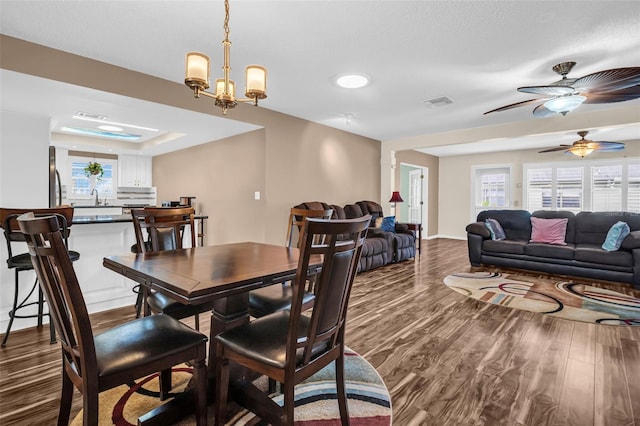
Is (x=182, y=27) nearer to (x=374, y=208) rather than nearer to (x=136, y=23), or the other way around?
(x=136, y=23)

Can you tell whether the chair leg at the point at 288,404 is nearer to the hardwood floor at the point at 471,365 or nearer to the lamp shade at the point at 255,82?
the hardwood floor at the point at 471,365

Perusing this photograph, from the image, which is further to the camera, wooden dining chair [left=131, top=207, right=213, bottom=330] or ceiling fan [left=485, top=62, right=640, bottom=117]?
ceiling fan [left=485, top=62, right=640, bottom=117]

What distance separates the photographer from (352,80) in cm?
342

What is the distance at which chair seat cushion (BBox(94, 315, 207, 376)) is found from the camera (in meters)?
1.23

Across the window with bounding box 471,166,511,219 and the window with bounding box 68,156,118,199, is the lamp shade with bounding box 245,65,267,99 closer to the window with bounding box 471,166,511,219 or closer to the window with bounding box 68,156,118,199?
the window with bounding box 68,156,118,199

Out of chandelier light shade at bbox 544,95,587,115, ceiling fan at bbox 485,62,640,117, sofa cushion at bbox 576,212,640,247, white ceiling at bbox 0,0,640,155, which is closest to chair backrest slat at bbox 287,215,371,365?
white ceiling at bbox 0,0,640,155

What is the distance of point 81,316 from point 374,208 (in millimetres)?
5449

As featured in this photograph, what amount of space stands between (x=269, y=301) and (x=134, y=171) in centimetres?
709

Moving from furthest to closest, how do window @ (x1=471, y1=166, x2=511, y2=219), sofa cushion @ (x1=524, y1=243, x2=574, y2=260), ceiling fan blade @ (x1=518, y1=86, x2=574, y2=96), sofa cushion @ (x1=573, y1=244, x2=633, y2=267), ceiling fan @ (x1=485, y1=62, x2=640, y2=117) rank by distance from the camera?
window @ (x1=471, y1=166, x2=511, y2=219) < sofa cushion @ (x1=524, y1=243, x2=574, y2=260) < sofa cushion @ (x1=573, y1=244, x2=633, y2=267) < ceiling fan blade @ (x1=518, y1=86, x2=574, y2=96) < ceiling fan @ (x1=485, y1=62, x2=640, y2=117)

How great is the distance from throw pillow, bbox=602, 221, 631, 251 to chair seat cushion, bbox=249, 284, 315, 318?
4.76m

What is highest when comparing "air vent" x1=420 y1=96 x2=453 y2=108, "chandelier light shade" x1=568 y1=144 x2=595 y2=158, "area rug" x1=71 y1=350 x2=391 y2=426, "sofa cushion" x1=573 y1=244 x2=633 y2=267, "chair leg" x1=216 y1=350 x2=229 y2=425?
"air vent" x1=420 y1=96 x2=453 y2=108

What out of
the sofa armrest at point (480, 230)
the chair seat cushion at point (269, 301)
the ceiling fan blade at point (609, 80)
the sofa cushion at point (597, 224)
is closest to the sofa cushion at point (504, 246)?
the sofa armrest at point (480, 230)

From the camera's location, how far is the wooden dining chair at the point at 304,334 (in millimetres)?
1205

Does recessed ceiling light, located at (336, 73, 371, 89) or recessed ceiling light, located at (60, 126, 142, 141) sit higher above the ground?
recessed ceiling light, located at (60, 126, 142, 141)
